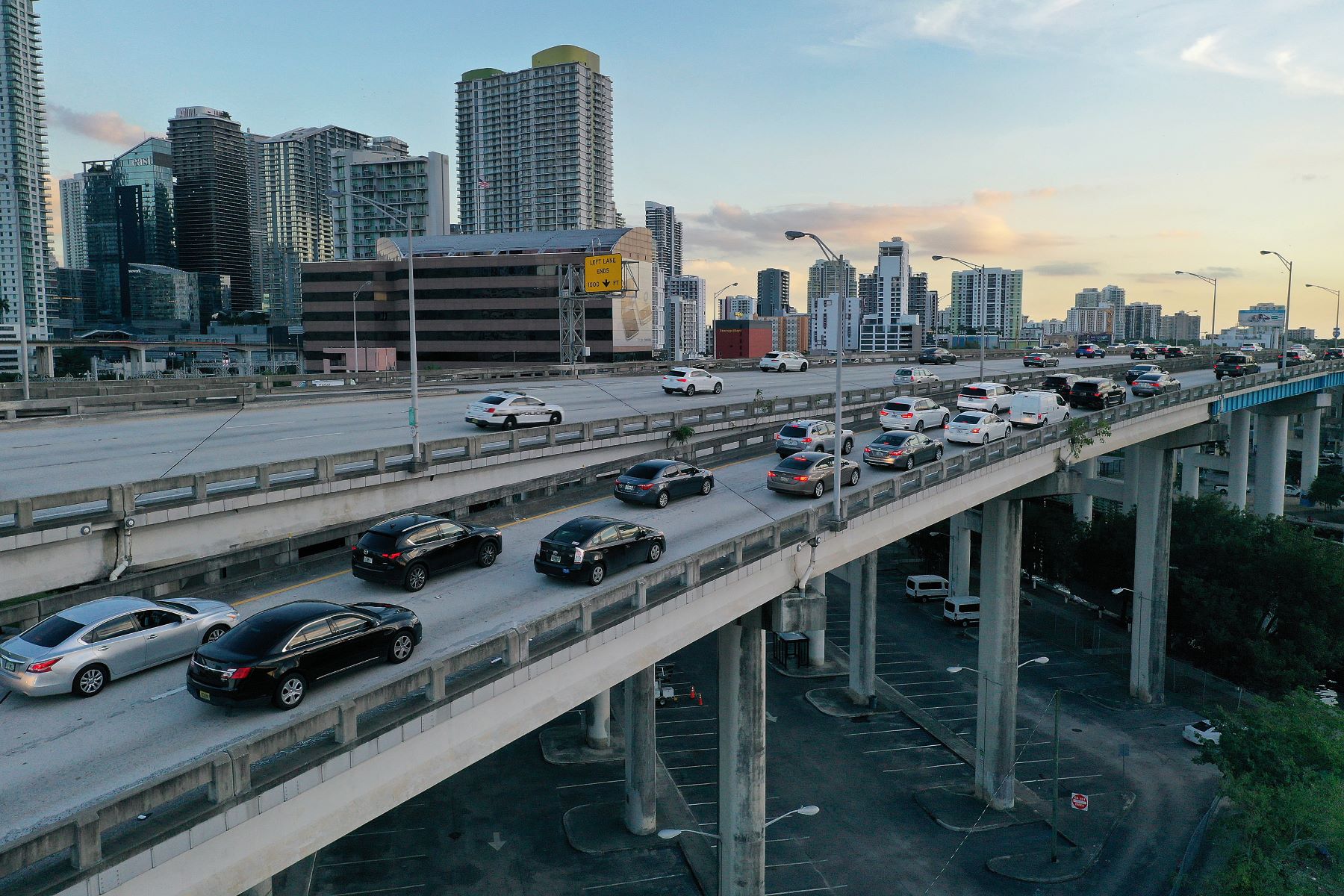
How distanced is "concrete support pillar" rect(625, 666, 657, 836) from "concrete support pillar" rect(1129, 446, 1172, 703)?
3142 centimetres

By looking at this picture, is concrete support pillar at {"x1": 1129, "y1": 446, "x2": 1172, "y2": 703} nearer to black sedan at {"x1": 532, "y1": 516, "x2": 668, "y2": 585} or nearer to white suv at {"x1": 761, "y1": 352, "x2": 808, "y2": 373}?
white suv at {"x1": 761, "y1": 352, "x2": 808, "y2": 373}

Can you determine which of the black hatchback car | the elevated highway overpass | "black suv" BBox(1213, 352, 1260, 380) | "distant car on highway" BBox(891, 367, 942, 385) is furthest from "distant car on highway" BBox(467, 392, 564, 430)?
"black suv" BBox(1213, 352, 1260, 380)

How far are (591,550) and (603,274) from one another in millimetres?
84183

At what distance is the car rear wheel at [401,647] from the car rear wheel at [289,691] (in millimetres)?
1733

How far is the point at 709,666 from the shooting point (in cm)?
5100

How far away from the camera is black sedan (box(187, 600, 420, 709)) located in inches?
540

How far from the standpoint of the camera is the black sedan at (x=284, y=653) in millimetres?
13719

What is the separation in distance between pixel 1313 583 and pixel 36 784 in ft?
198

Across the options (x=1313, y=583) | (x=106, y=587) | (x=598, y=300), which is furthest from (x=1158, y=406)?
(x=598, y=300)

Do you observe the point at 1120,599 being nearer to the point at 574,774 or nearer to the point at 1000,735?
the point at 1000,735

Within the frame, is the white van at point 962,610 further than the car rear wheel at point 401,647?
Yes

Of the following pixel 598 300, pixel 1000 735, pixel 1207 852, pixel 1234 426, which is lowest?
pixel 1207 852

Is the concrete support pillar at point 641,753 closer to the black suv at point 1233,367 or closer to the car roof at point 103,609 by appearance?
Result: the car roof at point 103,609

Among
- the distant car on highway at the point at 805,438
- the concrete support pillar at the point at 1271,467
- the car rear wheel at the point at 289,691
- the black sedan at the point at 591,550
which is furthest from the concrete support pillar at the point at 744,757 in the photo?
the concrete support pillar at the point at 1271,467
